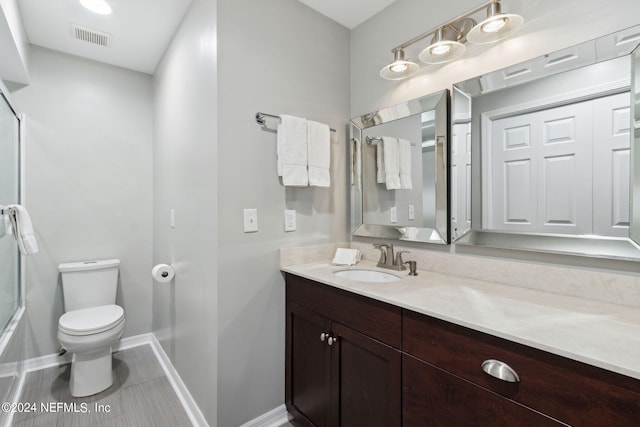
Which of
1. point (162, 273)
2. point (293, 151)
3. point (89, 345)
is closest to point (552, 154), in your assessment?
point (293, 151)

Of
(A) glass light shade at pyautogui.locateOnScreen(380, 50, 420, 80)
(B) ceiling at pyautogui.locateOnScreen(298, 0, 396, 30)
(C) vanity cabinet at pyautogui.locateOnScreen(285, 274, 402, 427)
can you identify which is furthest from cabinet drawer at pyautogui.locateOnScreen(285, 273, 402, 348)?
(B) ceiling at pyautogui.locateOnScreen(298, 0, 396, 30)

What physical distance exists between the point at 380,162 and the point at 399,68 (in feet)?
1.81

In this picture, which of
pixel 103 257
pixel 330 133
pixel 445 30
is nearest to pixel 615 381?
pixel 445 30

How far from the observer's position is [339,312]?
1358 mm

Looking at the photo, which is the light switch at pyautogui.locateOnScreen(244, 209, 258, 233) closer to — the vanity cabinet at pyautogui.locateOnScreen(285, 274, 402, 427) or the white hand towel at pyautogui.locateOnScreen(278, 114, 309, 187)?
the white hand towel at pyautogui.locateOnScreen(278, 114, 309, 187)

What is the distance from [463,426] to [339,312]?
61 cm

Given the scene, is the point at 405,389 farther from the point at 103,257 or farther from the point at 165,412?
the point at 103,257

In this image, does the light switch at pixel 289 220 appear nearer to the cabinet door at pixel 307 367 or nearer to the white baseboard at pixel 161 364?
the cabinet door at pixel 307 367

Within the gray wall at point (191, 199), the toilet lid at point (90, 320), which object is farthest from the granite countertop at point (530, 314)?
the toilet lid at point (90, 320)

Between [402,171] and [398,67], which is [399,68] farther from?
[402,171]

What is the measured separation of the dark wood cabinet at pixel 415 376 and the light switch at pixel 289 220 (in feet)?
0.92

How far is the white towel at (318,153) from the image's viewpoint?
1716mm

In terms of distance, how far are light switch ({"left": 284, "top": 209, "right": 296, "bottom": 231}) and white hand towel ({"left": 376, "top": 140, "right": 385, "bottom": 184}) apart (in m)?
0.60

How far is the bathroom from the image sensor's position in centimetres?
149
